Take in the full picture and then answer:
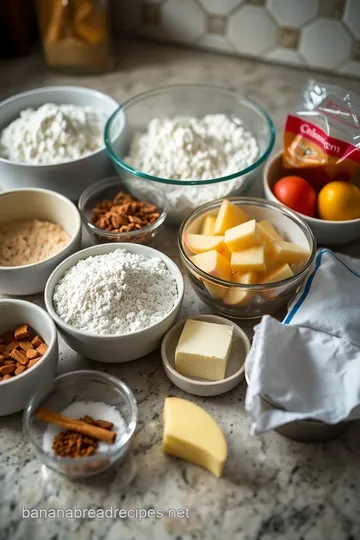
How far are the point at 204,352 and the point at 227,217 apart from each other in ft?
0.89

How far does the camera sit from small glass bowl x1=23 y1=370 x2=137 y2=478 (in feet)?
2.72

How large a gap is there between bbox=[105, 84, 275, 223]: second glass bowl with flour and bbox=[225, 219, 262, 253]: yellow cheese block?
0.14m

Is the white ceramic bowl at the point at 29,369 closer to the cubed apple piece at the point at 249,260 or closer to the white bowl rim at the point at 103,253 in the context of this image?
the white bowl rim at the point at 103,253

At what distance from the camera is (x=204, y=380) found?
3.15 feet

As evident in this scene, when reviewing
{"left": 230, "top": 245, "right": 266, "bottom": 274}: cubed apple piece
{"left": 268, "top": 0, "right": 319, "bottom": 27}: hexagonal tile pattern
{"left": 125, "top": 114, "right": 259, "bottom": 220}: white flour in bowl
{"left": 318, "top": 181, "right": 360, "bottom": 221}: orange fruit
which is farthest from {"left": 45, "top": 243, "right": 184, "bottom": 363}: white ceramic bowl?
{"left": 268, "top": 0, "right": 319, "bottom": 27}: hexagonal tile pattern

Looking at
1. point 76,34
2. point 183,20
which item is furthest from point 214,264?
point 183,20

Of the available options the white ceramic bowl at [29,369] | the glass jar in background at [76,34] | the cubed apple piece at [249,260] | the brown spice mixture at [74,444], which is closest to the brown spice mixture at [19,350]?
the white ceramic bowl at [29,369]

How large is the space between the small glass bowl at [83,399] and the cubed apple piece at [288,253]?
1.15ft

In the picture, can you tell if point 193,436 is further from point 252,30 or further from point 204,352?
point 252,30

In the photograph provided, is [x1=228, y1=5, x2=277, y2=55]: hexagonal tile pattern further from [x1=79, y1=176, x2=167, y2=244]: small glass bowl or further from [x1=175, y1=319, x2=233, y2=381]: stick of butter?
[x1=175, y1=319, x2=233, y2=381]: stick of butter

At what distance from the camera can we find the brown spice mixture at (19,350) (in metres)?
0.93

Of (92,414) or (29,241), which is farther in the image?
(29,241)

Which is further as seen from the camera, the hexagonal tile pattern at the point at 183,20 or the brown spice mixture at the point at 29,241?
the hexagonal tile pattern at the point at 183,20

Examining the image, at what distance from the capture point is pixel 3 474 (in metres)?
0.86
